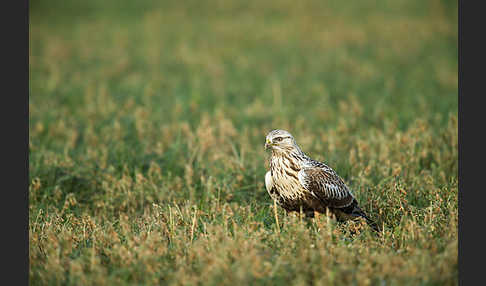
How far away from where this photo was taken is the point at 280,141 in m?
5.39

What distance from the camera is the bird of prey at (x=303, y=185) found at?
529cm

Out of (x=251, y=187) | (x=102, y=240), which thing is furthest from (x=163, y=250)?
(x=251, y=187)

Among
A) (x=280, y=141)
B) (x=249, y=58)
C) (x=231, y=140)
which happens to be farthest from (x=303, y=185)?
(x=249, y=58)

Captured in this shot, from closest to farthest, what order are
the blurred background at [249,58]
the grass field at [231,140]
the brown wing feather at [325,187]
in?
1. the grass field at [231,140]
2. the brown wing feather at [325,187]
3. the blurred background at [249,58]

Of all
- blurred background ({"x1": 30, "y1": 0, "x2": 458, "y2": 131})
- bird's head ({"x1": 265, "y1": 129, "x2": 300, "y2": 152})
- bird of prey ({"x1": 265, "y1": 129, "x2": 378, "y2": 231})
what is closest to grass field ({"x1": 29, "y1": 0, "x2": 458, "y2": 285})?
blurred background ({"x1": 30, "y1": 0, "x2": 458, "y2": 131})

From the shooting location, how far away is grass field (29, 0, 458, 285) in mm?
4199

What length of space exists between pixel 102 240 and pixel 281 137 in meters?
2.12

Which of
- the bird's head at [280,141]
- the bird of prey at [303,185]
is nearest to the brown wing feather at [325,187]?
the bird of prey at [303,185]

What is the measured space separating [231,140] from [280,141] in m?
3.25

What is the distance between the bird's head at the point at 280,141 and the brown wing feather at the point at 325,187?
30 centimetres

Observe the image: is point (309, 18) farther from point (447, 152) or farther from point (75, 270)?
point (75, 270)

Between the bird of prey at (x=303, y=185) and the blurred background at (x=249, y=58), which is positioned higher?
the blurred background at (x=249, y=58)

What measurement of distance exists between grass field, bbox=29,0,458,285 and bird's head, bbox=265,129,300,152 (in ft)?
2.56

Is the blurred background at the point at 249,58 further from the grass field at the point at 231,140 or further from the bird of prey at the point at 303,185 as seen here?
the bird of prey at the point at 303,185
